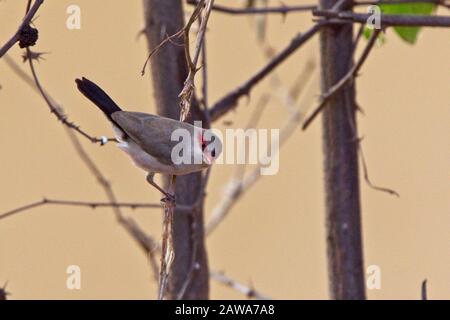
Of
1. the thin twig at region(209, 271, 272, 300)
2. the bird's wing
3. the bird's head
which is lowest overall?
the thin twig at region(209, 271, 272, 300)

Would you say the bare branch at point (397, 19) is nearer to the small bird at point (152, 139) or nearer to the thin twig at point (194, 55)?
the small bird at point (152, 139)

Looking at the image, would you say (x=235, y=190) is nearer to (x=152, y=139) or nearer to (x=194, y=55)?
(x=152, y=139)

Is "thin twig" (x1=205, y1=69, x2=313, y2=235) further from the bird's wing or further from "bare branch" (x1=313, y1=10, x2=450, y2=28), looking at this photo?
"bare branch" (x1=313, y1=10, x2=450, y2=28)

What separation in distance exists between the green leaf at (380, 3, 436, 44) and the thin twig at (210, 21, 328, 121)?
256 mm

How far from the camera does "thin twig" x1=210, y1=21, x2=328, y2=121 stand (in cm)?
338

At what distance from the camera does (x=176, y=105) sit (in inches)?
127

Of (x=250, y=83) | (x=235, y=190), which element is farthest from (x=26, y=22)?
(x=235, y=190)

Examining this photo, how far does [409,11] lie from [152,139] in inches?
46.6

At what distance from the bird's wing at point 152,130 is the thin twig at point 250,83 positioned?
2.06 ft

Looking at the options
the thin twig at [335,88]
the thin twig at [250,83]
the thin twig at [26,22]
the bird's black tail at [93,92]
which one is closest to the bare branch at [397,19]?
the thin twig at [335,88]

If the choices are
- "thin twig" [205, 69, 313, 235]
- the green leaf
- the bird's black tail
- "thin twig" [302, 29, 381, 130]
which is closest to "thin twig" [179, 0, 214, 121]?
the bird's black tail
